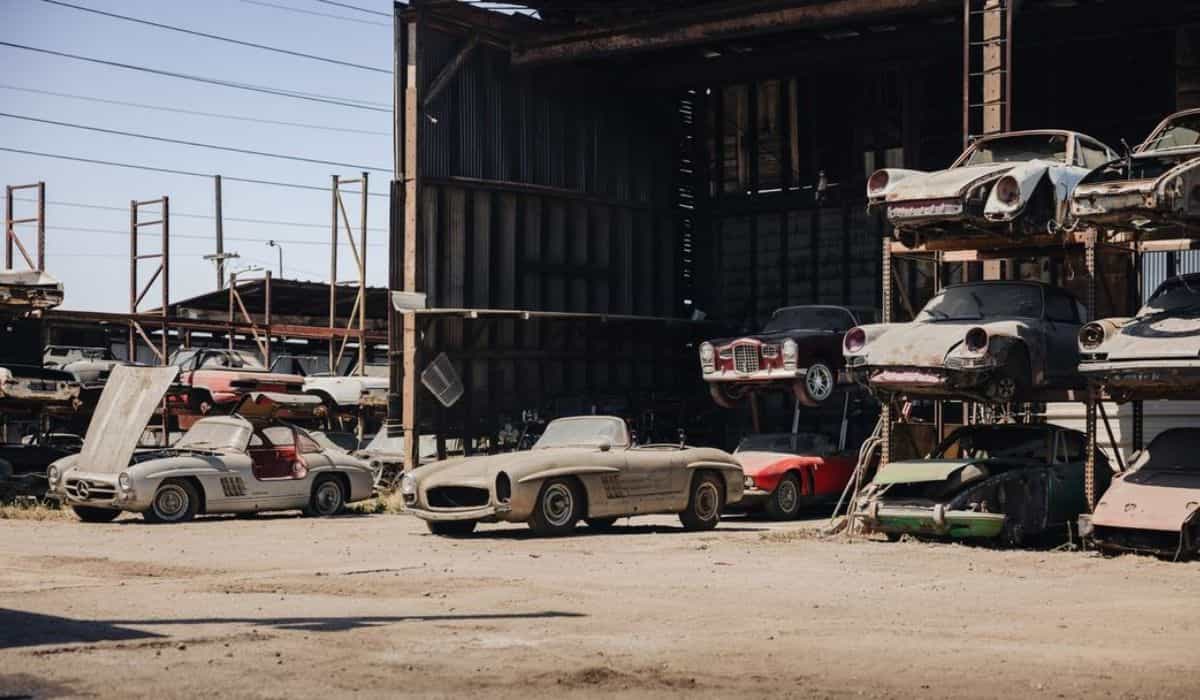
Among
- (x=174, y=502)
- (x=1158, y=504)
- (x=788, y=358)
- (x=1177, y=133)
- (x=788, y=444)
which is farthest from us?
(x=788, y=358)

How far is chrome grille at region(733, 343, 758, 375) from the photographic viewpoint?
23.5 meters

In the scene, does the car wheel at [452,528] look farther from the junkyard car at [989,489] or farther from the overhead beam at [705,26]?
the overhead beam at [705,26]

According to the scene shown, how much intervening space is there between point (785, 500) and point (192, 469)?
7745 millimetres

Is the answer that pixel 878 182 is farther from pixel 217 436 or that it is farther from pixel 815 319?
pixel 217 436

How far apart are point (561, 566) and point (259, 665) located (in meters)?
6.00

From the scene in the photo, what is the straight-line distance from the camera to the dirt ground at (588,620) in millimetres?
7305

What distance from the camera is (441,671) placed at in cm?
753

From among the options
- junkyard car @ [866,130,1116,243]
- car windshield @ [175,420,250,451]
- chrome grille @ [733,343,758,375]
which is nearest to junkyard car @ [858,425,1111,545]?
junkyard car @ [866,130,1116,243]

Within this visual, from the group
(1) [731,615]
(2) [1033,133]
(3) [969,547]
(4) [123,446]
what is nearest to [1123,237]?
(2) [1033,133]

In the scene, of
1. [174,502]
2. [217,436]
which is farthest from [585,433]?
[217,436]

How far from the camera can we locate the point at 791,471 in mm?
20828

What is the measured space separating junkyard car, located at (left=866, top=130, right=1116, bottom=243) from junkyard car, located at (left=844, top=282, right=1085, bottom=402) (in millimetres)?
816

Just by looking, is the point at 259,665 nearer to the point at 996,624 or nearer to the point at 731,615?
the point at 731,615

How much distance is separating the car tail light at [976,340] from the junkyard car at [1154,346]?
3.29 ft
